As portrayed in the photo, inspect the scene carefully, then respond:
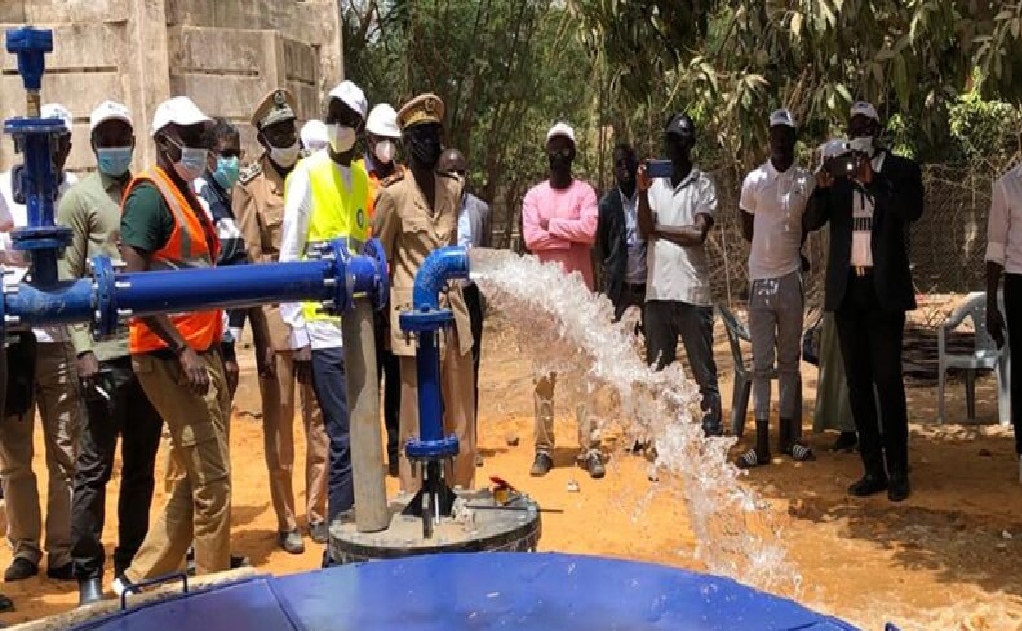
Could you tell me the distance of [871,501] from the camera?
5.74 metres

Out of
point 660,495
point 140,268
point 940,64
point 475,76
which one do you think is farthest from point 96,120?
point 475,76

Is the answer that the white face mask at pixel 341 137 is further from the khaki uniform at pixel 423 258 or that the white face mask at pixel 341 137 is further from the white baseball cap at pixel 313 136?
the white baseball cap at pixel 313 136

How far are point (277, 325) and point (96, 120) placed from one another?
122cm

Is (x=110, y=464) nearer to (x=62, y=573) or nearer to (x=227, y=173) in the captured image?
(x=62, y=573)

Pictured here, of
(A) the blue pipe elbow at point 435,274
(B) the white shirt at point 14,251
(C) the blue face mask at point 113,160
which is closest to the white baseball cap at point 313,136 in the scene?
(B) the white shirt at point 14,251

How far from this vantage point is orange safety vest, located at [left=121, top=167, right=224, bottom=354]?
12.9 feet

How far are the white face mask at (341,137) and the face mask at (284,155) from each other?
2.42 ft

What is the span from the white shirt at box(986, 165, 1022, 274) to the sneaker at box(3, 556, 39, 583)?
4.58 meters

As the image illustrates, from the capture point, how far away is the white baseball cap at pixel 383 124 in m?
5.85

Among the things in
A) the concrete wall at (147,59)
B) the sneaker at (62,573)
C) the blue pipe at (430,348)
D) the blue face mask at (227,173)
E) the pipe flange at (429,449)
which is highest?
the concrete wall at (147,59)

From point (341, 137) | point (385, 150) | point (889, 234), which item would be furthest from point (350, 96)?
point (889, 234)

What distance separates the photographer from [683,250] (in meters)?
6.55

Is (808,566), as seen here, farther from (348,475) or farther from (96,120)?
(96,120)

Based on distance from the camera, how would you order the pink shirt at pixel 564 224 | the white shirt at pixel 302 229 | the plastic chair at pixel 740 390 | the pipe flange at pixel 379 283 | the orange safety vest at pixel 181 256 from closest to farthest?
the pipe flange at pixel 379 283 < the orange safety vest at pixel 181 256 < the white shirt at pixel 302 229 < the pink shirt at pixel 564 224 < the plastic chair at pixel 740 390
